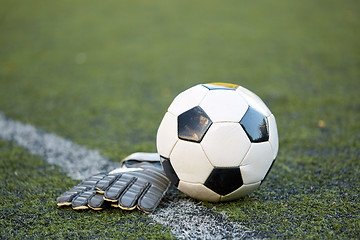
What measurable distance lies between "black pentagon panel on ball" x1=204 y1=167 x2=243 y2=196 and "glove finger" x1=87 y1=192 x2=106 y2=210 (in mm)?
723

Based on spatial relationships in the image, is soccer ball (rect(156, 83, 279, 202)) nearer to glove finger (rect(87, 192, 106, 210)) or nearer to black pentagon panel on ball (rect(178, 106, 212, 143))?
black pentagon panel on ball (rect(178, 106, 212, 143))

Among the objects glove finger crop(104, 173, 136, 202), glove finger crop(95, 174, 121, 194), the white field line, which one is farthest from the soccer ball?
glove finger crop(95, 174, 121, 194)

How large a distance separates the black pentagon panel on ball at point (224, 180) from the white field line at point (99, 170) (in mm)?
199

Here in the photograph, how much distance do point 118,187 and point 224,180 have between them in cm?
74

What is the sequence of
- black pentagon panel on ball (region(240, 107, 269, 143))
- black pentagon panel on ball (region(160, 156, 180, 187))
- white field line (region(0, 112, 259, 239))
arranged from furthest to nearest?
black pentagon panel on ball (region(160, 156, 180, 187)) < black pentagon panel on ball (region(240, 107, 269, 143)) < white field line (region(0, 112, 259, 239))

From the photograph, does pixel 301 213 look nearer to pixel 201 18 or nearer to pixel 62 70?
pixel 62 70

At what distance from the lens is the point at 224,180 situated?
2.38 metres

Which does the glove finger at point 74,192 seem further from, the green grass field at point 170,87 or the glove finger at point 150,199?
the glove finger at point 150,199

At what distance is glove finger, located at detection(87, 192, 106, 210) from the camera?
2459 mm

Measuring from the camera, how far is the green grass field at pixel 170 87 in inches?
97.0

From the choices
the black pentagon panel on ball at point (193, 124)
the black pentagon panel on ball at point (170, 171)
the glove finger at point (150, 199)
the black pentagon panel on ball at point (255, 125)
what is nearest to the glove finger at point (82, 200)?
the glove finger at point (150, 199)

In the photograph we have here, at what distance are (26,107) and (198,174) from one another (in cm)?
363

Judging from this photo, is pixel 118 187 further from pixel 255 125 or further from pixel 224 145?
pixel 255 125

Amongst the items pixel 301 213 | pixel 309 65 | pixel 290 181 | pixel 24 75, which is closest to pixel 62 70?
pixel 24 75
